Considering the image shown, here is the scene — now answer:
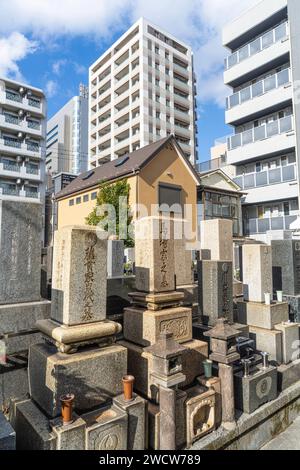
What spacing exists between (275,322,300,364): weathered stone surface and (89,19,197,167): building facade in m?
35.6

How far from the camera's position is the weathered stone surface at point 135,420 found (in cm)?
381

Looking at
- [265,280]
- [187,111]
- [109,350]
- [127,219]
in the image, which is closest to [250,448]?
[109,350]

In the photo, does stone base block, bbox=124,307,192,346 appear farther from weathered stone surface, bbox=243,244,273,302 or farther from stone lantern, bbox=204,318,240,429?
weathered stone surface, bbox=243,244,273,302

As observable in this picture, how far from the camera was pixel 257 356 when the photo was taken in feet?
19.4

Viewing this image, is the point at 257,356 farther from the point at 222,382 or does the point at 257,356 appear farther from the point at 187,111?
the point at 187,111

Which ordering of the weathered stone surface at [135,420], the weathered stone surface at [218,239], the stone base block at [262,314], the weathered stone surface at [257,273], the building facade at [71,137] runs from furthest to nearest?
the building facade at [71,137], the weathered stone surface at [218,239], the weathered stone surface at [257,273], the stone base block at [262,314], the weathered stone surface at [135,420]

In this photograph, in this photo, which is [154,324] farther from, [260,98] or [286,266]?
[260,98]

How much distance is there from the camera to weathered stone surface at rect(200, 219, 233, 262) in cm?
870

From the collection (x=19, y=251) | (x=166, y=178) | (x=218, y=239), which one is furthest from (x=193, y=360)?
(x=166, y=178)

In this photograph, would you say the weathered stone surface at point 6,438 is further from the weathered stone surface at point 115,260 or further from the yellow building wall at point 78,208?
the yellow building wall at point 78,208

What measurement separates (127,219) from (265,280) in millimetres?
13477

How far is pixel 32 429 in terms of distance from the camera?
11.6 ft

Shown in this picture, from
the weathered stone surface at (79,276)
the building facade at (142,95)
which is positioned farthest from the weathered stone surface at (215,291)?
the building facade at (142,95)

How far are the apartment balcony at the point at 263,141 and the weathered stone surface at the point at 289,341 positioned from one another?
52.5ft
